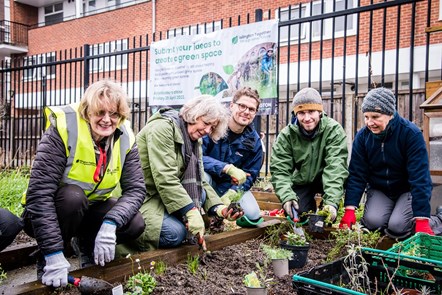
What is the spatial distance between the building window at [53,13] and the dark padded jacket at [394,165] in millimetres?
24058

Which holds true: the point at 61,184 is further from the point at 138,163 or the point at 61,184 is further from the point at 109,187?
the point at 138,163

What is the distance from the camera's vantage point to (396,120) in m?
3.47

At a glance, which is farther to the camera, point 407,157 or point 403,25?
point 403,25

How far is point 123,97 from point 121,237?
3.11ft

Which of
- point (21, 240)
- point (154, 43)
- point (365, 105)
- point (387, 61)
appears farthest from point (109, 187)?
point (387, 61)

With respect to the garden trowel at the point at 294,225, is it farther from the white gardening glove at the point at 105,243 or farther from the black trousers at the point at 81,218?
the white gardening glove at the point at 105,243

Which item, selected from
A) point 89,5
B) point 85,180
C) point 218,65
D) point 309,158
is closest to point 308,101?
point 309,158

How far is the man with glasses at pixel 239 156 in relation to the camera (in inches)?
153

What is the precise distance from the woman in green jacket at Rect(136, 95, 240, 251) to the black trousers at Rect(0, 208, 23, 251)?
0.87 meters

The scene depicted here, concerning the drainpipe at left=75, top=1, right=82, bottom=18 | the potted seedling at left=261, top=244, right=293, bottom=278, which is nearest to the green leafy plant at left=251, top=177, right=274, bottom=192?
the potted seedling at left=261, top=244, right=293, bottom=278

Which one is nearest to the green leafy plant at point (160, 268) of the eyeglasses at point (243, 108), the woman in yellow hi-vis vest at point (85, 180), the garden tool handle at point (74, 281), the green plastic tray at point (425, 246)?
the woman in yellow hi-vis vest at point (85, 180)

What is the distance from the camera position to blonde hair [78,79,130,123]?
241 centimetres

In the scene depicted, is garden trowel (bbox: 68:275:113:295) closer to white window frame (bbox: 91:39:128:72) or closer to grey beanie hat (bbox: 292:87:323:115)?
grey beanie hat (bbox: 292:87:323:115)

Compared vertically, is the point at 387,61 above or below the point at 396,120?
above
